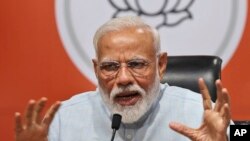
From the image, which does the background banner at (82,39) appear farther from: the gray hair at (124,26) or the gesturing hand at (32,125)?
the gesturing hand at (32,125)

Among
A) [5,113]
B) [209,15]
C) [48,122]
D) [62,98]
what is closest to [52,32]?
[62,98]

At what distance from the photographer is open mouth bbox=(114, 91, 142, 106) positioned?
1.84 meters

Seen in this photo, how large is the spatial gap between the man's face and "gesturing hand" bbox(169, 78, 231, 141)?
250 mm

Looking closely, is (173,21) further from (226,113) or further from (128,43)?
(226,113)

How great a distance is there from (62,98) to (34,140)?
4.51 feet

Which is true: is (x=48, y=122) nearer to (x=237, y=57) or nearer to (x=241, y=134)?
(x=241, y=134)

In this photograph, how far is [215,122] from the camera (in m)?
1.62

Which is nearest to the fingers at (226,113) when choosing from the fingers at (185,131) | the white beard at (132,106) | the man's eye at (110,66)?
the fingers at (185,131)

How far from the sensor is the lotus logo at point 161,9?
2908 millimetres

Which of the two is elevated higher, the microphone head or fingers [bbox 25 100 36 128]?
fingers [bbox 25 100 36 128]

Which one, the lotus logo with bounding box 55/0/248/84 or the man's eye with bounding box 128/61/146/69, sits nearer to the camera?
the man's eye with bounding box 128/61/146/69

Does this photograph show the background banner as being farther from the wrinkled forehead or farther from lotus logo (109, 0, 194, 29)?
the wrinkled forehead

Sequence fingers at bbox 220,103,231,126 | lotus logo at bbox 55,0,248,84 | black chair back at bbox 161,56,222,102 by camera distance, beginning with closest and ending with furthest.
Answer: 1. fingers at bbox 220,103,231,126
2. black chair back at bbox 161,56,222,102
3. lotus logo at bbox 55,0,248,84

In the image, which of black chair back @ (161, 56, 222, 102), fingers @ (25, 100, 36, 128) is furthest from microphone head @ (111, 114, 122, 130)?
black chair back @ (161, 56, 222, 102)
